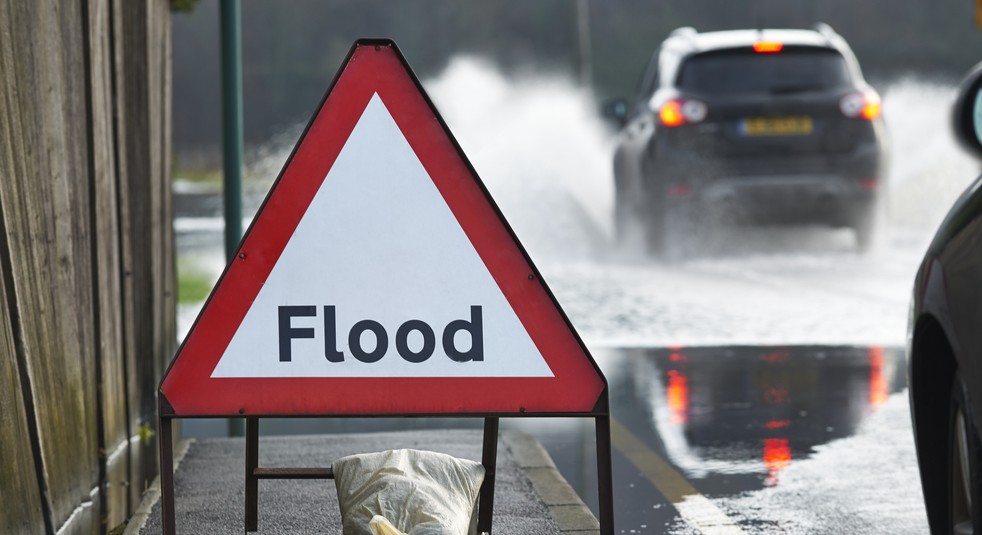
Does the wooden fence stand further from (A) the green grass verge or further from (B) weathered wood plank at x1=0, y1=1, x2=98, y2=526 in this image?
(A) the green grass verge

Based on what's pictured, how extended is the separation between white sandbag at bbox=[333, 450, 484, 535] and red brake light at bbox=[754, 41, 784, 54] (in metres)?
10.0

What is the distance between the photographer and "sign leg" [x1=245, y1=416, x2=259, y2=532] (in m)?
4.67

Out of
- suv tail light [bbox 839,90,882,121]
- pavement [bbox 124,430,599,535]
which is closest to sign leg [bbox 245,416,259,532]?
pavement [bbox 124,430,599,535]

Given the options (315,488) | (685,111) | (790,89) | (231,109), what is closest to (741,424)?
(315,488)

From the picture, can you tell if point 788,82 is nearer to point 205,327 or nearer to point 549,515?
point 549,515

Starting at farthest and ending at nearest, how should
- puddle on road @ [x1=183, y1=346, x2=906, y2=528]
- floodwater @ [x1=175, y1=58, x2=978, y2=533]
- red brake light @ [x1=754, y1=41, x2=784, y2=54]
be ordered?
1. red brake light @ [x1=754, y1=41, x2=784, y2=54]
2. puddle on road @ [x1=183, y1=346, x2=906, y2=528]
3. floodwater @ [x1=175, y1=58, x2=978, y2=533]

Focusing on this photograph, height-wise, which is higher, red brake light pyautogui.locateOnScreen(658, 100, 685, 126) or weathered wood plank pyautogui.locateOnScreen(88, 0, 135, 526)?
weathered wood plank pyautogui.locateOnScreen(88, 0, 135, 526)

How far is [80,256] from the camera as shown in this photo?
16.3 feet

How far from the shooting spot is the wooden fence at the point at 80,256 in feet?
13.8

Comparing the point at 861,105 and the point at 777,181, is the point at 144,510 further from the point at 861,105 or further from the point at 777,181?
the point at 861,105

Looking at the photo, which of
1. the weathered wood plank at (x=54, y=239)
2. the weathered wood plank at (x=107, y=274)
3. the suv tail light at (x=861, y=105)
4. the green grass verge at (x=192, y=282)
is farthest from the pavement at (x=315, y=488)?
the suv tail light at (x=861, y=105)

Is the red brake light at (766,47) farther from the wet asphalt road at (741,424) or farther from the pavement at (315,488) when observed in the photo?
the pavement at (315,488)

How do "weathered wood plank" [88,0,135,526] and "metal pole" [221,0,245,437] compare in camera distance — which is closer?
"weathered wood plank" [88,0,135,526]

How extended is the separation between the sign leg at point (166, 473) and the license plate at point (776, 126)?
1054 centimetres
